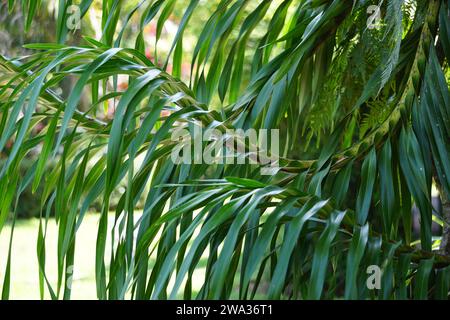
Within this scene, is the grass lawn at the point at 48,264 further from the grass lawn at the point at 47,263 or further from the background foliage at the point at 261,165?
the background foliage at the point at 261,165

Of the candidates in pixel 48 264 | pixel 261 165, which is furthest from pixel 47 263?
pixel 261 165

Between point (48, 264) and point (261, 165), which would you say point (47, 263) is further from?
point (261, 165)

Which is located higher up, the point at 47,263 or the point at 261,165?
the point at 261,165

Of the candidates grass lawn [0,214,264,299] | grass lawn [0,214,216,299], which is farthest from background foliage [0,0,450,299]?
grass lawn [0,214,216,299]

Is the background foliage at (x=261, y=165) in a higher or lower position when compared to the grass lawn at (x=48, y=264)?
higher

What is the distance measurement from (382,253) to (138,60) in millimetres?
390

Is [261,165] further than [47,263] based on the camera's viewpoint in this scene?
No

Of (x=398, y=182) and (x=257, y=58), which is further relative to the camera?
(x=257, y=58)

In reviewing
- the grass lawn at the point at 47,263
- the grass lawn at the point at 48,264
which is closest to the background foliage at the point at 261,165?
the grass lawn at the point at 48,264

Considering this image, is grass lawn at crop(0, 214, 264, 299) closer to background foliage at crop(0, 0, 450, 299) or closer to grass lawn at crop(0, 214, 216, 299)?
grass lawn at crop(0, 214, 216, 299)
